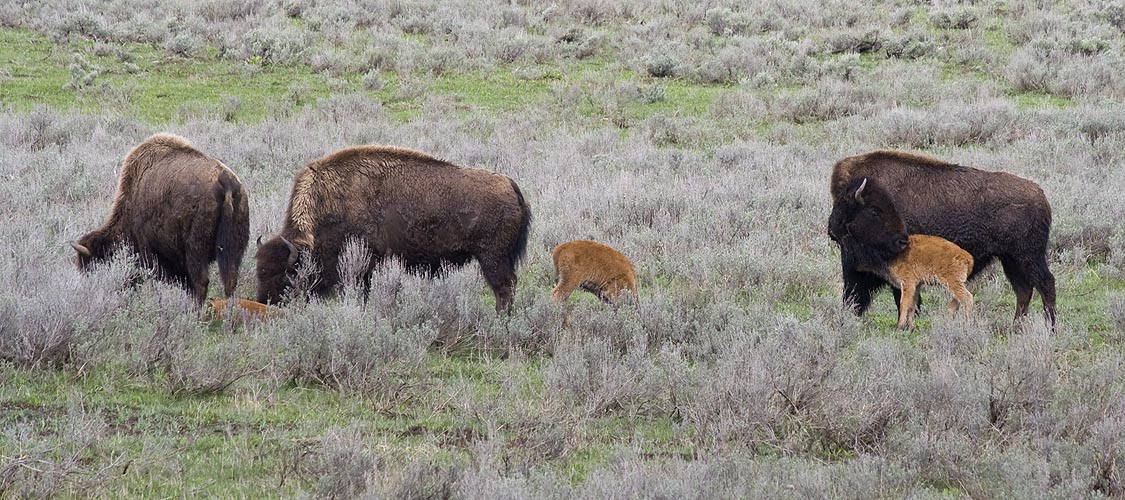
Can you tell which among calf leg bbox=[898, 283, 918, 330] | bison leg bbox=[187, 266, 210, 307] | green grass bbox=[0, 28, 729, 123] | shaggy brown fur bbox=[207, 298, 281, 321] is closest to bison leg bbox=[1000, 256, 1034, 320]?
calf leg bbox=[898, 283, 918, 330]

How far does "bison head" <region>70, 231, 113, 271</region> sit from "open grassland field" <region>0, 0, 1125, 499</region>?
116 millimetres

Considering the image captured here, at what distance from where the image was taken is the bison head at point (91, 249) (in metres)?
8.30

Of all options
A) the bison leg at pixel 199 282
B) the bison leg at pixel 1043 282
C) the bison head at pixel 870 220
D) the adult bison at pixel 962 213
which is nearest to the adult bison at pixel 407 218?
the bison leg at pixel 199 282

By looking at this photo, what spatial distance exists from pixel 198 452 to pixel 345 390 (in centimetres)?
119

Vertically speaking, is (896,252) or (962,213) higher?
(962,213)

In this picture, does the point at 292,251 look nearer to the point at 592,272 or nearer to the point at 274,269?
the point at 274,269

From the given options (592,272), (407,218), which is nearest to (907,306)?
(592,272)

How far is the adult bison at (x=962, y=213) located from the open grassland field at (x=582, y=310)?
383 millimetres

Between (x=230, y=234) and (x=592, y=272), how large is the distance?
2.81m

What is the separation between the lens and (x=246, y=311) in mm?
7520

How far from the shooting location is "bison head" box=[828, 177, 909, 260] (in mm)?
8336

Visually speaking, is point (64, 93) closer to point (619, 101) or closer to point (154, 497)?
point (619, 101)

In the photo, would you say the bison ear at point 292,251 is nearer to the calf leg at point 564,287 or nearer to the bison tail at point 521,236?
the bison tail at point 521,236

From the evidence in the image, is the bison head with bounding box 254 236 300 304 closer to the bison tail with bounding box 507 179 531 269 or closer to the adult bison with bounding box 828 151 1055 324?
the bison tail with bounding box 507 179 531 269
